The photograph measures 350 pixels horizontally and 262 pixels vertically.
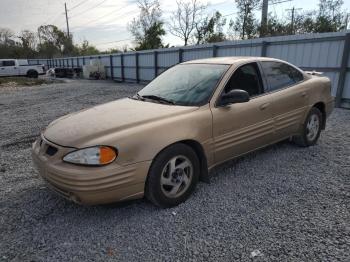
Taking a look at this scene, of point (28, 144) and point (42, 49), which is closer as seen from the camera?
point (28, 144)

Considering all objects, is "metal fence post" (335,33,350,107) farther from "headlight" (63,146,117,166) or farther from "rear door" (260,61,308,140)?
"headlight" (63,146,117,166)

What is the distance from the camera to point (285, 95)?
13.5ft

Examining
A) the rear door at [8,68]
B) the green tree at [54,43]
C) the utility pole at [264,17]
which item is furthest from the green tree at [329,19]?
the green tree at [54,43]

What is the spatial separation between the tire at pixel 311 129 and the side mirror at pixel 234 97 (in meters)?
1.86

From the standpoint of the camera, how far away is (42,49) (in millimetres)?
65375

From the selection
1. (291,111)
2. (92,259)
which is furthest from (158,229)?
(291,111)

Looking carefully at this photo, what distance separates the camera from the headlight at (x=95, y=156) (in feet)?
8.35

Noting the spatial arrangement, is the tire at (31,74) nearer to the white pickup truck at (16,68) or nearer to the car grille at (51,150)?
the white pickup truck at (16,68)

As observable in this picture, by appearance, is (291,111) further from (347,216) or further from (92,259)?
(92,259)

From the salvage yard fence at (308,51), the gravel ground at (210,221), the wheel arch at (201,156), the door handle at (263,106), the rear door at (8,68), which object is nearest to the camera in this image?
the gravel ground at (210,221)

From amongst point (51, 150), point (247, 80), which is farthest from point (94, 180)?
point (247, 80)

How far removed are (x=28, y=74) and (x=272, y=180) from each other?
33.4 meters

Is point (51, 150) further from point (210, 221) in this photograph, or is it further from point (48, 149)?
point (210, 221)

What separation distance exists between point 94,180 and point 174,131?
0.92 metres
